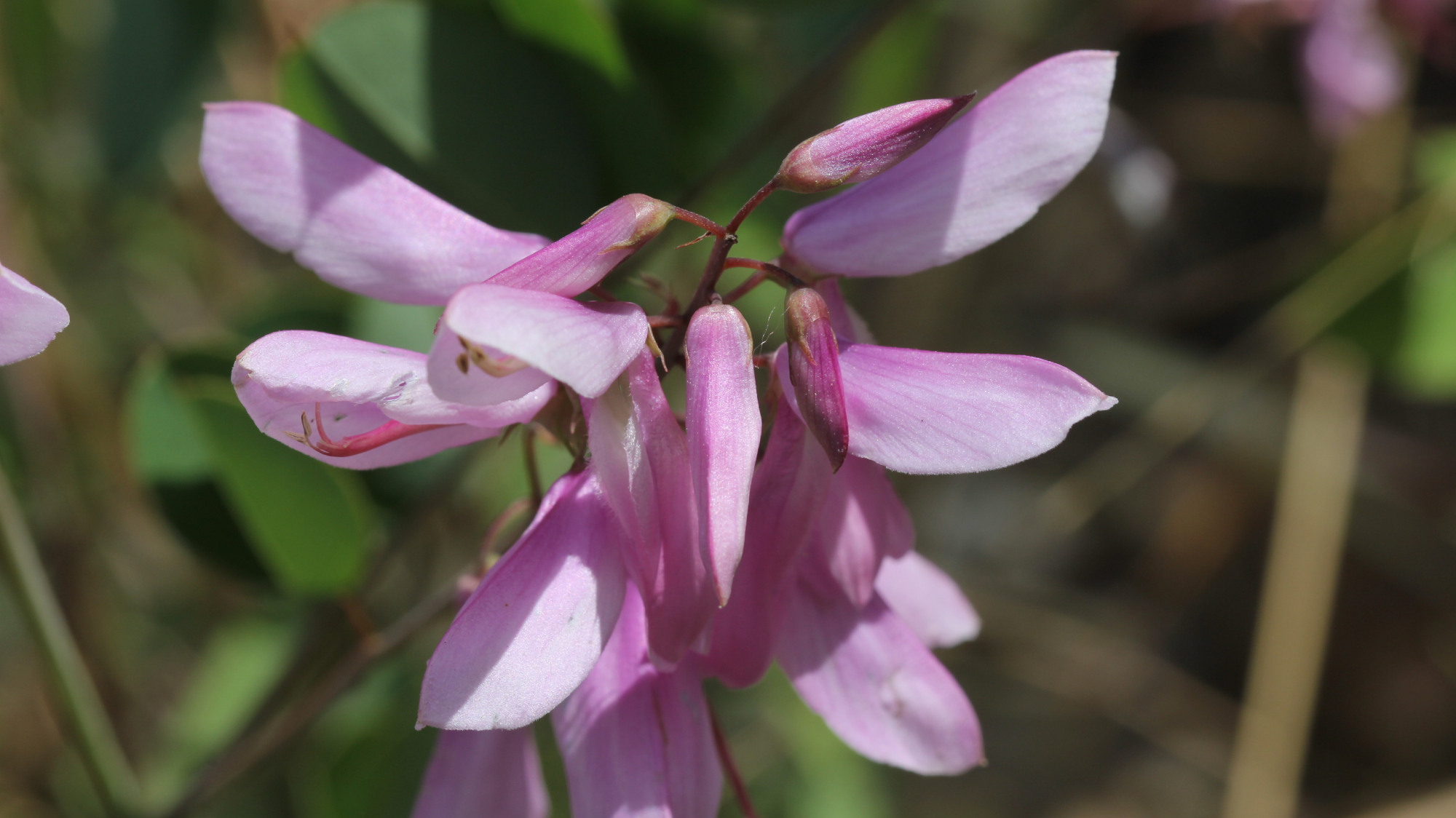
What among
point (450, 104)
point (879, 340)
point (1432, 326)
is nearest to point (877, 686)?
point (450, 104)

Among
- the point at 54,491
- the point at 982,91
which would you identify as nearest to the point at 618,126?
the point at 982,91

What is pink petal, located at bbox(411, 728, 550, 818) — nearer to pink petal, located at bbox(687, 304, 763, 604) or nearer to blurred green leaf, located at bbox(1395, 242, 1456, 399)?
pink petal, located at bbox(687, 304, 763, 604)

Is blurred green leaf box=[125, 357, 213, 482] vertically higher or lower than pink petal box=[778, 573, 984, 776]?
lower

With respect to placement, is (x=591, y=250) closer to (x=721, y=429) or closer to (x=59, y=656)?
(x=721, y=429)

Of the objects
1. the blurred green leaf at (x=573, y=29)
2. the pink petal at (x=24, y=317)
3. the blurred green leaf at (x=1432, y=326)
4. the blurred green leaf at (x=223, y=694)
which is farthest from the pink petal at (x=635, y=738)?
the blurred green leaf at (x=1432, y=326)

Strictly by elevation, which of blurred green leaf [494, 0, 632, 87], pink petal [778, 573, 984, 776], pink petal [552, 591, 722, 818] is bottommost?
pink petal [552, 591, 722, 818]

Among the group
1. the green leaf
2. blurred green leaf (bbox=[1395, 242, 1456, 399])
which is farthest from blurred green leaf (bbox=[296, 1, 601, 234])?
blurred green leaf (bbox=[1395, 242, 1456, 399])

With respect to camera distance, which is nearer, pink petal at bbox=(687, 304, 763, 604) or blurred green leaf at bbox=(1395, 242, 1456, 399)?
pink petal at bbox=(687, 304, 763, 604)
